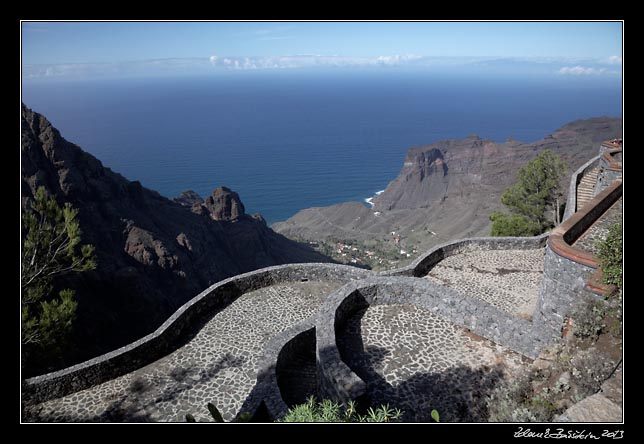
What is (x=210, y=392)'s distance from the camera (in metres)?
11.0

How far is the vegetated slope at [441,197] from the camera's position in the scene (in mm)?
82312

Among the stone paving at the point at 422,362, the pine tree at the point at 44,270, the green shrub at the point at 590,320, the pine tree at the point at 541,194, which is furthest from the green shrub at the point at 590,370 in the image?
the pine tree at the point at 541,194

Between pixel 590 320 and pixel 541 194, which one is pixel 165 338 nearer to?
pixel 590 320

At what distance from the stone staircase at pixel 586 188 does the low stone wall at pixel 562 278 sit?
38.2 ft

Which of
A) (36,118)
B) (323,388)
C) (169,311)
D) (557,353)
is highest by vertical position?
Result: (36,118)

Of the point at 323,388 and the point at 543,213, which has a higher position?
the point at 543,213

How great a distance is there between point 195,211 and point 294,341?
4996cm

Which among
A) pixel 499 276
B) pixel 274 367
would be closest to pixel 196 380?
pixel 274 367

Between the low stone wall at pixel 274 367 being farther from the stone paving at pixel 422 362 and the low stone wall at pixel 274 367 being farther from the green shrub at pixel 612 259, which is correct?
the green shrub at pixel 612 259

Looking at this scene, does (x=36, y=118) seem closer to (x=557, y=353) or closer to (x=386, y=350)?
Answer: (x=386, y=350)

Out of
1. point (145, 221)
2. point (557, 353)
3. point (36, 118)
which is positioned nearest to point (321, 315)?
point (557, 353)

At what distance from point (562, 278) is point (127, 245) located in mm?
40545

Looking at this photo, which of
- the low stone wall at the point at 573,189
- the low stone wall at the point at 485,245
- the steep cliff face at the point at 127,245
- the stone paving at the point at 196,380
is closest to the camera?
the stone paving at the point at 196,380

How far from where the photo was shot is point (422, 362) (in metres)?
9.63
